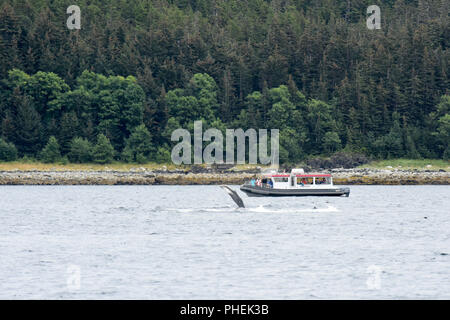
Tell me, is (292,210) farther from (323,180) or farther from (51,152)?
(51,152)

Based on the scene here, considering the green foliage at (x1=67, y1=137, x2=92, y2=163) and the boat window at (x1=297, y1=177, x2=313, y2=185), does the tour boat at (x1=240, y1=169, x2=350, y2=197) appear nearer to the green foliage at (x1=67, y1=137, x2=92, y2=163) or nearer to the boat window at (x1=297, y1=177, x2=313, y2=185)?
the boat window at (x1=297, y1=177, x2=313, y2=185)

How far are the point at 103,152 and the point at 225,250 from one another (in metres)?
95.7

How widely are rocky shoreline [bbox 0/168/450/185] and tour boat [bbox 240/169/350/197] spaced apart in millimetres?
30267

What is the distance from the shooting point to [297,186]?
84688 mm

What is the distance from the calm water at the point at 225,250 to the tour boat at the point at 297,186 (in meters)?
1.35

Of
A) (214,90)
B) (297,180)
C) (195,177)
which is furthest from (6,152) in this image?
(297,180)

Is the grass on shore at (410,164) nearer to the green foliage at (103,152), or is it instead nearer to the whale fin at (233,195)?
the green foliage at (103,152)

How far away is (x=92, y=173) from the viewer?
129375 mm

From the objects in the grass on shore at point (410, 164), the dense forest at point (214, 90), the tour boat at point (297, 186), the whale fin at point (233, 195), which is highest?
the dense forest at point (214, 90)

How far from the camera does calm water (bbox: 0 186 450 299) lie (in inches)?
1364

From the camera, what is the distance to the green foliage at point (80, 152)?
139m

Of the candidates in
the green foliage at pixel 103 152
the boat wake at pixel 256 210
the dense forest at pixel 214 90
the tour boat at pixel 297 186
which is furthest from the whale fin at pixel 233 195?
the dense forest at pixel 214 90

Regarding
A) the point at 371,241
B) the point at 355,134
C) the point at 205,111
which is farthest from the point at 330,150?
the point at 371,241
